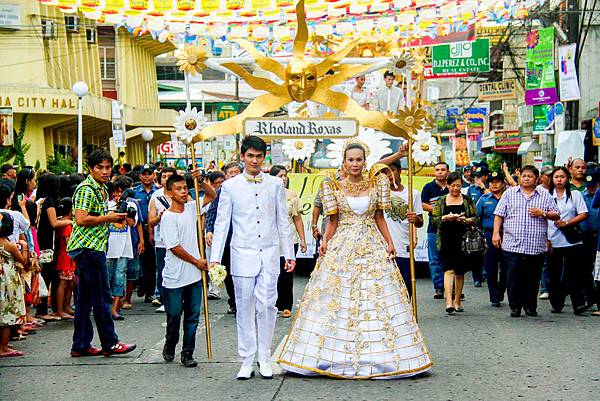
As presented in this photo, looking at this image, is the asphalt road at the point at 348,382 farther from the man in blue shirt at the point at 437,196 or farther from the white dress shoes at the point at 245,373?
the man in blue shirt at the point at 437,196

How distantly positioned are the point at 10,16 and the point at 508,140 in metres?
20.3

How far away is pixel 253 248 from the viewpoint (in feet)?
28.0

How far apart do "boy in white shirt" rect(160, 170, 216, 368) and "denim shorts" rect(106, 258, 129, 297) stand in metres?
3.58

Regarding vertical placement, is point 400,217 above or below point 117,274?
above

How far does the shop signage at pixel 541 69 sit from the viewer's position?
81.7ft

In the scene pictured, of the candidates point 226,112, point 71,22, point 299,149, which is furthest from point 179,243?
point 226,112

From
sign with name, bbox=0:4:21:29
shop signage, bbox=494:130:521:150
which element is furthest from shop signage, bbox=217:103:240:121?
shop signage, bbox=494:130:521:150

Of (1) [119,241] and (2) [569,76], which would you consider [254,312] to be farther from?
(2) [569,76]

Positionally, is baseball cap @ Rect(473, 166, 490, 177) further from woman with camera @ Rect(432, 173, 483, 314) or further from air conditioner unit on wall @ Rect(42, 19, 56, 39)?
air conditioner unit on wall @ Rect(42, 19, 56, 39)

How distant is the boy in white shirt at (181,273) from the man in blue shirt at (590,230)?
5683 millimetres

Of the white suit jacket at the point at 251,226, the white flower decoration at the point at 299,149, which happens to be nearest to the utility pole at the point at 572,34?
the white flower decoration at the point at 299,149

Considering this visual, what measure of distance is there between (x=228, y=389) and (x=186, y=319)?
1290 millimetres

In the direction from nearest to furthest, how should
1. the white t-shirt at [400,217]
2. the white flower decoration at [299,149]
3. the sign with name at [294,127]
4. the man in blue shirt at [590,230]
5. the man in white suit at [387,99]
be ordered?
the sign with name at [294,127]
the white t-shirt at [400,217]
the white flower decoration at [299,149]
the man in blue shirt at [590,230]
the man in white suit at [387,99]

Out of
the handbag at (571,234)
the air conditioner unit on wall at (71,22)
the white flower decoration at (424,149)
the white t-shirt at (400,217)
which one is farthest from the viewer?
the air conditioner unit on wall at (71,22)
